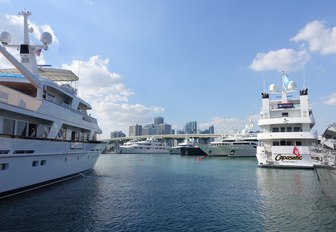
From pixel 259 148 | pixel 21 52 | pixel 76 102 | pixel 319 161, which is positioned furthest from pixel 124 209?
pixel 259 148

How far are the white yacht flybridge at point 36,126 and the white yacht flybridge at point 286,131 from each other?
92.4ft

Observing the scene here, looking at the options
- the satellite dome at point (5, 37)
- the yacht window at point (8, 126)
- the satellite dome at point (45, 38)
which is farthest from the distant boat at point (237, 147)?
the yacht window at point (8, 126)

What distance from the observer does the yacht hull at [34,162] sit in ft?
53.7

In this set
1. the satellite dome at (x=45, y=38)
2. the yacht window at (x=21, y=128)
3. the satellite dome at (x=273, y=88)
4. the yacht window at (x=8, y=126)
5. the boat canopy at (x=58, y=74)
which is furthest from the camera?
the satellite dome at (x=273, y=88)

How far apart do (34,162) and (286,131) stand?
37003 millimetres

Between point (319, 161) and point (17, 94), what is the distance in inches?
938

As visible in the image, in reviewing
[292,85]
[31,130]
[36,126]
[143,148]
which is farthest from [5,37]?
[143,148]

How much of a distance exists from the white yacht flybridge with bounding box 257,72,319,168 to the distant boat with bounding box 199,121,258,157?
1505 inches

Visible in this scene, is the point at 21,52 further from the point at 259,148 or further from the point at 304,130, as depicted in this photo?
the point at 304,130

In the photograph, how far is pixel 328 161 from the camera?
17.1 meters

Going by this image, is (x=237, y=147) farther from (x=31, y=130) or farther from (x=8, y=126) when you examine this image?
(x=8, y=126)

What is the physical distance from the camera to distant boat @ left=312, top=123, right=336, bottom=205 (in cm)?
1639

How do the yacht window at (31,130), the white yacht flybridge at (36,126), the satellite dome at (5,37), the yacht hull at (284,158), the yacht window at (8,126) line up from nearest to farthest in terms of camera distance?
the white yacht flybridge at (36,126), the yacht window at (8,126), the yacht window at (31,130), the satellite dome at (5,37), the yacht hull at (284,158)

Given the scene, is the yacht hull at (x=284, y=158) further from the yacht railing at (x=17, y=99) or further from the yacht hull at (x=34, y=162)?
the yacht railing at (x=17, y=99)
